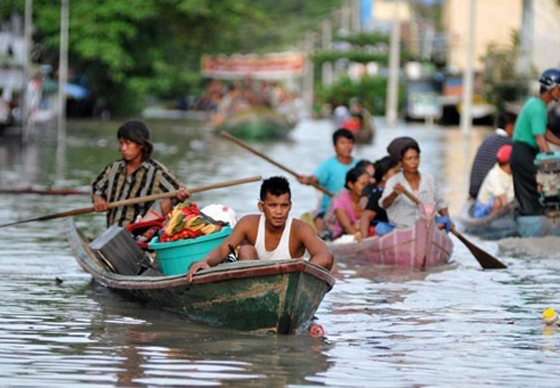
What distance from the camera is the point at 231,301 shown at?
987cm

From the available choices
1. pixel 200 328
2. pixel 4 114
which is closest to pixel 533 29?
pixel 4 114

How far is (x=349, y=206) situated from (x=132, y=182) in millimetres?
3170

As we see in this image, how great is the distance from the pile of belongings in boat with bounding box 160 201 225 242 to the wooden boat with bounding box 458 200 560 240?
5.75m

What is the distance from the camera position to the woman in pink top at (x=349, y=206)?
48.8 ft

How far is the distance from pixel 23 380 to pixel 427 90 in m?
66.7

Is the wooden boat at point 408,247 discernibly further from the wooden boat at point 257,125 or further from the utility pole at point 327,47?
the utility pole at point 327,47

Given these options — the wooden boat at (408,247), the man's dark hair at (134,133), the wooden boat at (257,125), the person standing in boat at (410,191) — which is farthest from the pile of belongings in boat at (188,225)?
the wooden boat at (257,125)

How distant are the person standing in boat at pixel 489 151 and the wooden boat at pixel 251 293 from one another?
7751 mm

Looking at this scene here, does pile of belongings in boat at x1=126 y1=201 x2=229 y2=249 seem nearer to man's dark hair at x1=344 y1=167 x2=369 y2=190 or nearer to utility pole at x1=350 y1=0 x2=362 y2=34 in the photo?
man's dark hair at x1=344 y1=167 x2=369 y2=190

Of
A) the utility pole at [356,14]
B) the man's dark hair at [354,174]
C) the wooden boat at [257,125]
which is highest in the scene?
the utility pole at [356,14]

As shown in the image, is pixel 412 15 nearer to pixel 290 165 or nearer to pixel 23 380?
pixel 290 165

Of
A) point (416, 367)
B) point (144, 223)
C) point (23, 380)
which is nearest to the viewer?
point (23, 380)

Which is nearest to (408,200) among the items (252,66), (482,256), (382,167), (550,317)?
(382,167)

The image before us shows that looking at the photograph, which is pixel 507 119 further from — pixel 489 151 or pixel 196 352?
pixel 196 352
